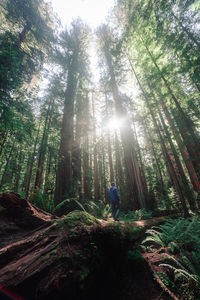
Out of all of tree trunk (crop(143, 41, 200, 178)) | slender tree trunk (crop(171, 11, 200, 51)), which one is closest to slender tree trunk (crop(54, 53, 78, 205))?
tree trunk (crop(143, 41, 200, 178))

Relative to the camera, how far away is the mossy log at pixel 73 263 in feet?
3.99

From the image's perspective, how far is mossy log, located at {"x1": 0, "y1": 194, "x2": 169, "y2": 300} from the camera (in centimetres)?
122

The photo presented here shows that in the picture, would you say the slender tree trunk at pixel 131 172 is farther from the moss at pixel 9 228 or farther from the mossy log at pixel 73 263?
the moss at pixel 9 228

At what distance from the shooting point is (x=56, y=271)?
50.5 inches

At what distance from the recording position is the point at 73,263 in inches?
55.6

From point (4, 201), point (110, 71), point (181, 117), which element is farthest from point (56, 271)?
point (110, 71)

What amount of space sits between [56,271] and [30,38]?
13.1 metres

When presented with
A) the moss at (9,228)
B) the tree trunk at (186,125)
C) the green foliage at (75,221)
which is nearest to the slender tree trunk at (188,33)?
the tree trunk at (186,125)

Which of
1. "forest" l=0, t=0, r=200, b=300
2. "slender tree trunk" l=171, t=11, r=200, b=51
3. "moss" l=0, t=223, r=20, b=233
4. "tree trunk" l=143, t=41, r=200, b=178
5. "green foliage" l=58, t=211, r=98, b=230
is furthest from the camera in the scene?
"tree trunk" l=143, t=41, r=200, b=178

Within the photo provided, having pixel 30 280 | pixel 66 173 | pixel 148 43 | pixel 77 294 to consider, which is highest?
pixel 148 43

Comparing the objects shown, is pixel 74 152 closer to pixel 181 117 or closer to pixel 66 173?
pixel 66 173

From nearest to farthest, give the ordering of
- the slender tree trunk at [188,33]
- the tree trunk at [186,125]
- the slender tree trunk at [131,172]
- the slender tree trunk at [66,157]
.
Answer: the slender tree trunk at [188,33] → the slender tree trunk at [66,157] → the tree trunk at [186,125] → the slender tree trunk at [131,172]

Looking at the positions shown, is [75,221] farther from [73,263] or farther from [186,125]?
[186,125]

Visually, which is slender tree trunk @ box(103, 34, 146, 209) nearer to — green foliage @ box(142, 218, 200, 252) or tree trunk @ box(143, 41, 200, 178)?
tree trunk @ box(143, 41, 200, 178)
